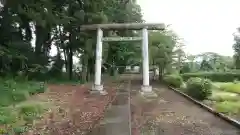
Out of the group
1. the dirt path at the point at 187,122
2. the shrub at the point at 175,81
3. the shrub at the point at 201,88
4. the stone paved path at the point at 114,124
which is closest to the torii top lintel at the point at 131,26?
the shrub at the point at 201,88

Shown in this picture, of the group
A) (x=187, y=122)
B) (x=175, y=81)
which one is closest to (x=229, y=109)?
(x=187, y=122)

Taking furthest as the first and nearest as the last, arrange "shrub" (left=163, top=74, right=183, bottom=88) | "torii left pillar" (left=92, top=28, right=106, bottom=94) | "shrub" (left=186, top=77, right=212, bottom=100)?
"shrub" (left=163, top=74, right=183, bottom=88) → "torii left pillar" (left=92, top=28, right=106, bottom=94) → "shrub" (left=186, top=77, right=212, bottom=100)

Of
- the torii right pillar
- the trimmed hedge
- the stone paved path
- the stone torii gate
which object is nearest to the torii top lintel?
the stone torii gate

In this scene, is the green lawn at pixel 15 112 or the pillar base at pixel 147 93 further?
the pillar base at pixel 147 93

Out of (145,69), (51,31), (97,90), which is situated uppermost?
(51,31)

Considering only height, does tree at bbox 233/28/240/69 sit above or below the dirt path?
above

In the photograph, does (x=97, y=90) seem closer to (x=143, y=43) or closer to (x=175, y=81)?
(x=143, y=43)

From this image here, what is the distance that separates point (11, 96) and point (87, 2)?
14.2m

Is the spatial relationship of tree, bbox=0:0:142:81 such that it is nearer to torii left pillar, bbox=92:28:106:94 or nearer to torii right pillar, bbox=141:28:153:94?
torii left pillar, bbox=92:28:106:94

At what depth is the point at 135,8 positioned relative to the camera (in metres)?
38.5

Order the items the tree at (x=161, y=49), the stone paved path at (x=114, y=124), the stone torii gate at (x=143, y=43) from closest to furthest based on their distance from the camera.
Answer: the stone paved path at (x=114, y=124)
the stone torii gate at (x=143, y=43)
the tree at (x=161, y=49)

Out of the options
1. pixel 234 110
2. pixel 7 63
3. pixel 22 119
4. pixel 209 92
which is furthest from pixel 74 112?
pixel 7 63

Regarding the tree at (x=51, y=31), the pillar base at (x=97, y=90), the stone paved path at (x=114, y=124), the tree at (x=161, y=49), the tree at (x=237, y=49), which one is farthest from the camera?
the tree at (x=237, y=49)

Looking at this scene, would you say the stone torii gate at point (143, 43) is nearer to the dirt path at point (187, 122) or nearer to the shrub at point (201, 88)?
the shrub at point (201, 88)
